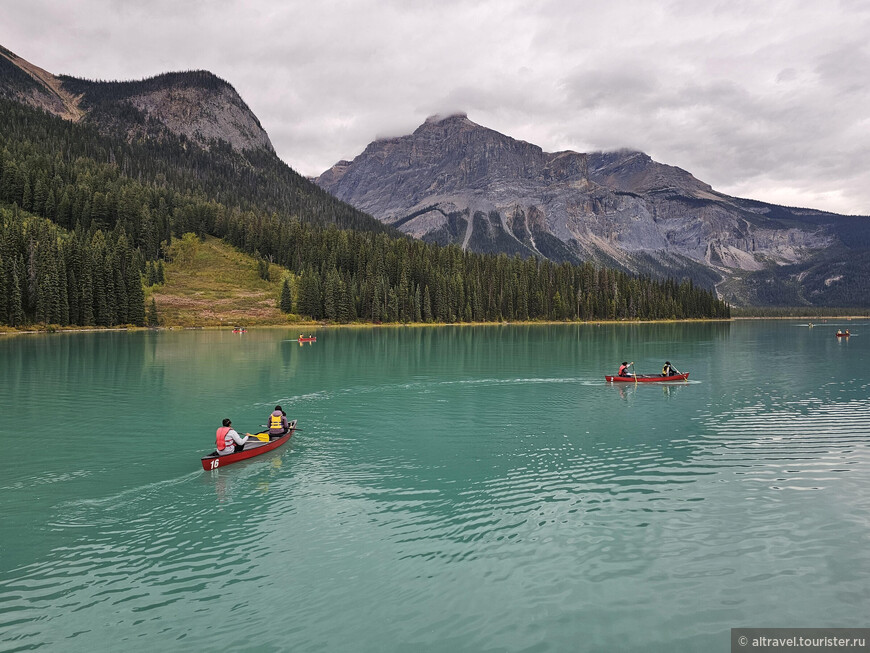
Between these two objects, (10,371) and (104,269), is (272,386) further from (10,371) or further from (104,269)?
Answer: (104,269)

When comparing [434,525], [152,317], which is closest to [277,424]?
[434,525]

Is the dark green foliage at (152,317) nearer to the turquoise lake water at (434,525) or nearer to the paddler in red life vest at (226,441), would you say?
the turquoise lake water at (434,525)

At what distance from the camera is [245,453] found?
104 ft

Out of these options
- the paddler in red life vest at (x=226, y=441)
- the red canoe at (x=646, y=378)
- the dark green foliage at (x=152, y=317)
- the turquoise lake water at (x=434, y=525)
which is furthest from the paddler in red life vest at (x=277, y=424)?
the dark green foliage at (x=152, y=317)

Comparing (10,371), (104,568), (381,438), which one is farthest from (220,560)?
(10,371)

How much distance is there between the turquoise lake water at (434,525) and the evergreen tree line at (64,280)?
387 feet

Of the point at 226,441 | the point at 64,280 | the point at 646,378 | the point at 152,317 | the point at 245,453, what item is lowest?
the point at 245,453

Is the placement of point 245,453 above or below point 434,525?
above

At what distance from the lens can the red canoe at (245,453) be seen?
29.9 meters

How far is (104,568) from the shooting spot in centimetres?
1830

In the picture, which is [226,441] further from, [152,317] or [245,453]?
[152,317]

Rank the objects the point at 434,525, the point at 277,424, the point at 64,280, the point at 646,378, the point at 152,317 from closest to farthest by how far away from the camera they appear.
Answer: the point at 434,525, the point at 277,424, the point at 646,378, the point at 64,280, the point at 152,317

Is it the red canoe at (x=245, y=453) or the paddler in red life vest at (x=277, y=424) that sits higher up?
the paddler in red life vest at (x=277, y=424)

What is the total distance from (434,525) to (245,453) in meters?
15.0
